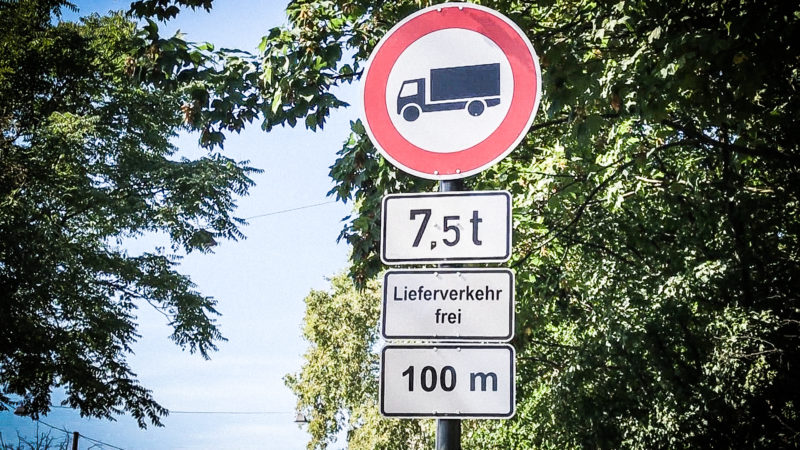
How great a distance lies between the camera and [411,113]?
2.91 m

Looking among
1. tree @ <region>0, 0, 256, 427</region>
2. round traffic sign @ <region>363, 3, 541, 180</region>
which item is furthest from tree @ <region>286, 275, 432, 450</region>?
round traffic sign @ <region>363, 3, 541, 180</region>

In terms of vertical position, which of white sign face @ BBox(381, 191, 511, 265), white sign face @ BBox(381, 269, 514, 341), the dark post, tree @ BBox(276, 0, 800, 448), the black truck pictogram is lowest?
the dark post

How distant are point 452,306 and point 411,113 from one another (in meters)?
0.78

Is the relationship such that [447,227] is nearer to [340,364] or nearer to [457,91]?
[457,91]

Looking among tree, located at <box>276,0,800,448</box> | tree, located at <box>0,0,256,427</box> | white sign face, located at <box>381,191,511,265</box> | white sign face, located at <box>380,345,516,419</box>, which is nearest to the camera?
white sign face, located at <box>380,345,516,419</box>

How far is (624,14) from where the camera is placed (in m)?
6.89

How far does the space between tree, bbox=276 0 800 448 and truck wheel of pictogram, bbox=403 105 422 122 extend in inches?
170

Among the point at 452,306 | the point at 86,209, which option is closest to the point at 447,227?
the point at 452,306

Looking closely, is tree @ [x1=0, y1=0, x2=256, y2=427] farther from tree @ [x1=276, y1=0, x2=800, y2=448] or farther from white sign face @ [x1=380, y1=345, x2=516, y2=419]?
white sign face @ [x1=380, y1=345, x2=516, y2=419]

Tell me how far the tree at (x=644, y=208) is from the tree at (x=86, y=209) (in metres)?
12.6

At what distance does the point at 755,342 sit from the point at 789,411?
4.10ft

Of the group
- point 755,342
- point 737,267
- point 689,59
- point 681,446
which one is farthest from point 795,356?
point 689,59

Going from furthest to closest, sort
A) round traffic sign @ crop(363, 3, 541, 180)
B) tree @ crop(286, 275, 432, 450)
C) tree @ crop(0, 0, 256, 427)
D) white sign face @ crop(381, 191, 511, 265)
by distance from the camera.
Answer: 1. tree @ crop(286, 275, 432, 450)
2. tree @ crop(0, 0, 256, 427)
3. round traffic sign @ crop(363, 3, 541, 180)
4. white sign face @ crop(381, 191, 511, 265)

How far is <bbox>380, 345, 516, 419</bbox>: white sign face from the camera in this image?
2.48 meters
